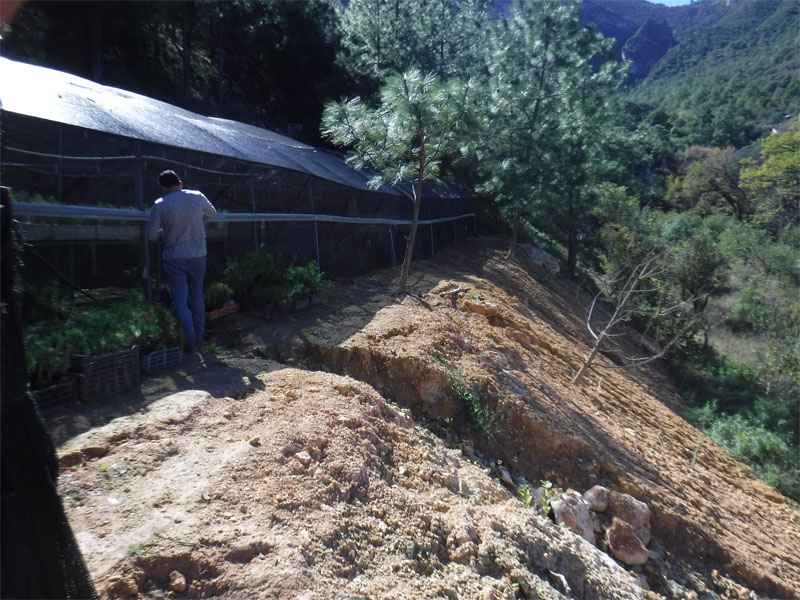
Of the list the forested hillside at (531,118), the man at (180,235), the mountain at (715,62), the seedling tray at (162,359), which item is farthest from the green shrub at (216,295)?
the mountain at (715,62)

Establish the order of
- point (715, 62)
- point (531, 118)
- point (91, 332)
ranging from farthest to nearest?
point (715, 62)
point (531, 118)
point (91, 332)

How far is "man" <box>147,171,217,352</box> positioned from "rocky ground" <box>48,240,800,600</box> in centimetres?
52

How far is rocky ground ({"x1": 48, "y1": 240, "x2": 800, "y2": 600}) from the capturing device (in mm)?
2998

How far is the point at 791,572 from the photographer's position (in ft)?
21.9

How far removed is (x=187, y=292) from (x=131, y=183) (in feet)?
4.26

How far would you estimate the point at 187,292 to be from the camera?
570 cm

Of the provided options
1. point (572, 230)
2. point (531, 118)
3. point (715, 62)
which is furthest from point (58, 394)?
point (715, 62)

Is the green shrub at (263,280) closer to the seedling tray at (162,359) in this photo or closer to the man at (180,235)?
the man at (180,235)

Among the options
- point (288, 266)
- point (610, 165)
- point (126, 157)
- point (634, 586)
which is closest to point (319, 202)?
point (288, 266)

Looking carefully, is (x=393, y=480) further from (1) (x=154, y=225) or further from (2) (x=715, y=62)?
(2) (x=715, y=62)

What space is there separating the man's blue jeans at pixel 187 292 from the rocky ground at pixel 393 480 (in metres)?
0.28

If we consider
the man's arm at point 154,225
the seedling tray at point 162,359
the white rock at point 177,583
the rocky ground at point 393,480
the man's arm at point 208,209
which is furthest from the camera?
the man's arm at point 208,209

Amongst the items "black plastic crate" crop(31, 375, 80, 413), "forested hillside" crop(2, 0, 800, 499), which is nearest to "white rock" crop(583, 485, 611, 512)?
"black plastic crate" crop(31, 375, 80, 413)

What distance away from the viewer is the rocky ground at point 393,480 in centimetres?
300
